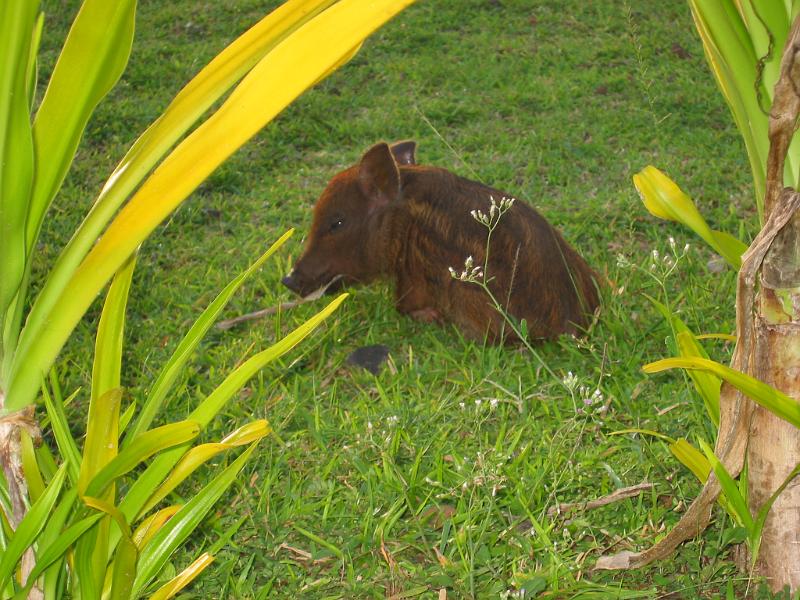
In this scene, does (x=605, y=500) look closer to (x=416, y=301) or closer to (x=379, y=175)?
(x=416, y=301)

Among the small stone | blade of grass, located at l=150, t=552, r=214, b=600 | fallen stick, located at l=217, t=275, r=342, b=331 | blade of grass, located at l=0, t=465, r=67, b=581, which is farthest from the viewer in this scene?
fallen stick, located at l=217, t=275, r=342, b=331

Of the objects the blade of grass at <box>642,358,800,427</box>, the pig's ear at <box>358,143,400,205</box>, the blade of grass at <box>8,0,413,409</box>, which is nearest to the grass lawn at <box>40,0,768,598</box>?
the pig's ear at <box>358,143,400,205</box>

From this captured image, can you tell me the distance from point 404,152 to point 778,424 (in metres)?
2.61

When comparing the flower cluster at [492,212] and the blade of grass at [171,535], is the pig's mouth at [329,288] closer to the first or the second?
the flower cluster at [492,212]

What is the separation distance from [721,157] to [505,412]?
281cm

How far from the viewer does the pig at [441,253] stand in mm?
3408

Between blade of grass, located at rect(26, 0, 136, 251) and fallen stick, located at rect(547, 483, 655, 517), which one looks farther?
fallen stick, located at rect(547, 483, 655, 517)

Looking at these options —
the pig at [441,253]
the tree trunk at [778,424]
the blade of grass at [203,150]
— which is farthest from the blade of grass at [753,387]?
the pig at [441,253]

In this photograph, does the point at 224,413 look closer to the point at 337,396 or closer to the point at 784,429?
the point at 337,396

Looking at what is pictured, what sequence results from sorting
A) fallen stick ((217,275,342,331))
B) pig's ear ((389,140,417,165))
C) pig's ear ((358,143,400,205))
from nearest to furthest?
pig's ear ((358,143,400,205)) → fallen stick ((217,275,342,331)) → pig's ear ((389,140,417,165))

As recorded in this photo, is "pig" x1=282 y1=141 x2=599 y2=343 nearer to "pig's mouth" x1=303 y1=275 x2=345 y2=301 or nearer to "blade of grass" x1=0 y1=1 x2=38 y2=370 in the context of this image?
"pig's mouth" x1=303 y1=275 x2=345 y2=301

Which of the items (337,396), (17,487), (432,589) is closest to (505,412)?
(337,396)

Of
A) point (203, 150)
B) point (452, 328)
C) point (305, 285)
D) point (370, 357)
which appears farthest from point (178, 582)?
point (305, 285)

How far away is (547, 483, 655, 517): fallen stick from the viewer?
229 cm
